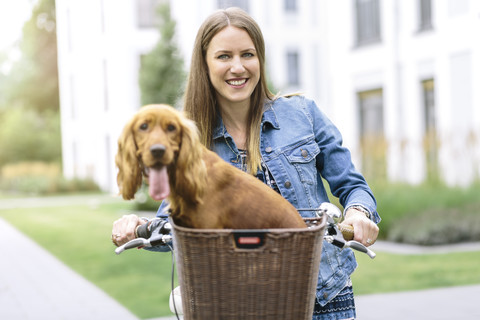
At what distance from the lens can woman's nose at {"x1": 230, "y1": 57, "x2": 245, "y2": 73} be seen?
282 centimetres

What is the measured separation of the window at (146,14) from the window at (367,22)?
1229cm

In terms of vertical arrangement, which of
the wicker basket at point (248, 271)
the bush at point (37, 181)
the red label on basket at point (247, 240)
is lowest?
the bush at point (37, 181)

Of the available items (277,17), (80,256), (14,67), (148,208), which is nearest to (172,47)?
(148,208)

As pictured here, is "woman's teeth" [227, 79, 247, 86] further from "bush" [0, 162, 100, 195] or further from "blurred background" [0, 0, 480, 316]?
"bush" [0, 162, 100, 195]

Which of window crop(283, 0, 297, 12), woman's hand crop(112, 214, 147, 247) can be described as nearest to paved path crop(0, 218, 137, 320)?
woman's hand crop(112, 214, 147, 247)

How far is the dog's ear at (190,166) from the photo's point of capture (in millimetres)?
2062

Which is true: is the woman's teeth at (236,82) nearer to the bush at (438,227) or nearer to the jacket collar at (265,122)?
the jacket collar at (265,122)

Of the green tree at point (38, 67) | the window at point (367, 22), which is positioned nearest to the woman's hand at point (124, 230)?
the window at point (367, 22)

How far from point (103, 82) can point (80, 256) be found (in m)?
21.7

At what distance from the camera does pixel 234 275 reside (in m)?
2.17

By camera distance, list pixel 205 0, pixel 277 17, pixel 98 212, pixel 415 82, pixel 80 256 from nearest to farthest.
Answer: pixel 80 256, pixel 415 82, pixel 98 212, pixel 205 0, pixel 277 17

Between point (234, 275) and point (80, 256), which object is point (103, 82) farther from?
point (234, 275)

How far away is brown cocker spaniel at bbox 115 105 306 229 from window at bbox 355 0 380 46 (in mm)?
18880

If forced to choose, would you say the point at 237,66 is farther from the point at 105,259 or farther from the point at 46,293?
the point at 105,259
